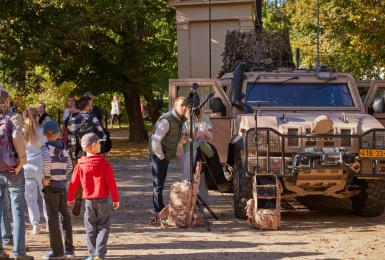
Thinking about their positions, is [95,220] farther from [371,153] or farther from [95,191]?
[371,153]

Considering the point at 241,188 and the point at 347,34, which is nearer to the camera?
the point at 241,188

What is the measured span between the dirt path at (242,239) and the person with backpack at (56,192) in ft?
1.30

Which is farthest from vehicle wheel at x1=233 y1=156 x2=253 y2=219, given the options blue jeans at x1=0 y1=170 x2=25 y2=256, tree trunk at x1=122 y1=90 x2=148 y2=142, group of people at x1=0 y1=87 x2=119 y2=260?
tree trunk at x1=122 y1=90 x2=148 y2=142

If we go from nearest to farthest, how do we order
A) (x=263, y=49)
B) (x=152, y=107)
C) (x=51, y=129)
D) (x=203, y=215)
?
1. (x=51, y=129)
2. (x=203, y=215)
3. (x=263, y=49)
4. (x=152, y=107)

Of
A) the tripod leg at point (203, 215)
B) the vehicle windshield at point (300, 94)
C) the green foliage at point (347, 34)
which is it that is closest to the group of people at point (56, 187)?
the tripod leg at point (203, 215)

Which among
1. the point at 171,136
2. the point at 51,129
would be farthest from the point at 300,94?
the point at 51,129

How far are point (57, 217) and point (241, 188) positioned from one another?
3.34m

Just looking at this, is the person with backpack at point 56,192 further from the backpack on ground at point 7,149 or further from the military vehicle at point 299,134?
the military vehicle at point 299,134

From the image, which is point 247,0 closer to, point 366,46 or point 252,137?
point 366,46

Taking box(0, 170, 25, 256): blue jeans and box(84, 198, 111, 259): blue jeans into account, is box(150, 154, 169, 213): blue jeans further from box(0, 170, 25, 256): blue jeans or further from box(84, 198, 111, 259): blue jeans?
box(84, 198, 111, 259): blue jeans

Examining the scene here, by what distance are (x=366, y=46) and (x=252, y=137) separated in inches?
535

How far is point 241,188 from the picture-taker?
10.1 metres

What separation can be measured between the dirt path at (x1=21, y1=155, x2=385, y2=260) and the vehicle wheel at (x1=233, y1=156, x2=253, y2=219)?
206mm

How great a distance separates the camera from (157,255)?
7895 mm
